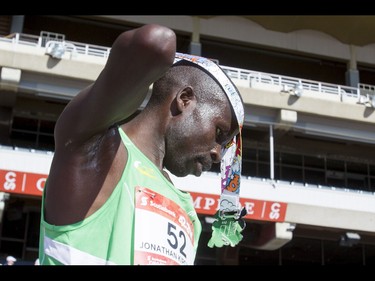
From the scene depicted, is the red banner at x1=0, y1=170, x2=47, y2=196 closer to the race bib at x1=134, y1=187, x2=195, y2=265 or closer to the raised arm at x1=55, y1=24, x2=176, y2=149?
the race bib at x1=134, y1=187, x2=195, y2=265

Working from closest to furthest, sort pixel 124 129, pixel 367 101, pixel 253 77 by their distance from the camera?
pixel 124 129
pixel 253 77
pixel 367 101

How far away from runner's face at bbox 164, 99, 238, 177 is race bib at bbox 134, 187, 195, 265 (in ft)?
0.49

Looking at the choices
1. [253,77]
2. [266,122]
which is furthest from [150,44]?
[253,77]

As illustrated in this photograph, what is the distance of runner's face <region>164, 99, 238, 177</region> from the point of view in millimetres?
2396

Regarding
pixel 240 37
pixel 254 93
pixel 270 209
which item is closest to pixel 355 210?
pixel 270 209

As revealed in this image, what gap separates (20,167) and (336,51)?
43.9 ft

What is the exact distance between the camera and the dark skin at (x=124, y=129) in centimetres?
182

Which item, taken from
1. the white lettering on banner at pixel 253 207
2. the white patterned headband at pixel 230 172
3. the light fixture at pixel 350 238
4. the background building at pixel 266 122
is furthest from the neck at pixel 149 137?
the light fixture at pixel 350 238

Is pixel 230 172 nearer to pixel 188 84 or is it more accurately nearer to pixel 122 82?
pixel 188 84

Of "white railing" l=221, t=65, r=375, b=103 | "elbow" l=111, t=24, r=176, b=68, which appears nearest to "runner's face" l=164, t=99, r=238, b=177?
"elbow" l=111, t=24, r=176, b=68

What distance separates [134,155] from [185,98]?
0.85 feet

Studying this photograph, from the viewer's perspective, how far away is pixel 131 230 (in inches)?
88.4

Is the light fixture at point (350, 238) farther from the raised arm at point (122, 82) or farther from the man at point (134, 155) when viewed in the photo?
the raised arm at point (122, 82)

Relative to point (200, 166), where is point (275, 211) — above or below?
above
